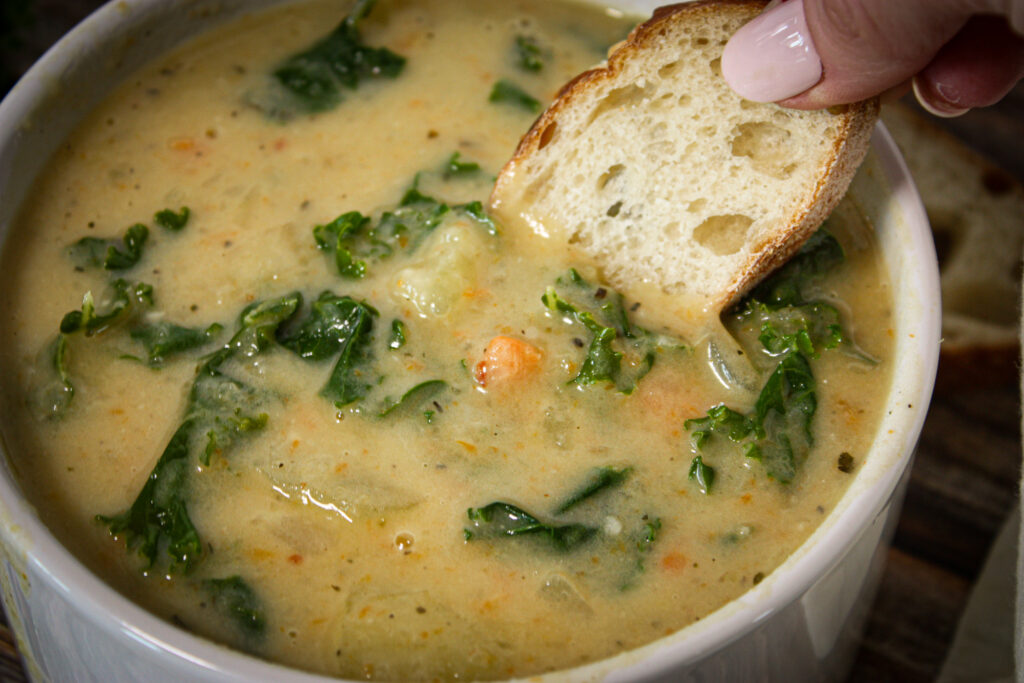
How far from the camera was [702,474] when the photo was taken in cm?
174

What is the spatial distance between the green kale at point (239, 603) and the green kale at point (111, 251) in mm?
680

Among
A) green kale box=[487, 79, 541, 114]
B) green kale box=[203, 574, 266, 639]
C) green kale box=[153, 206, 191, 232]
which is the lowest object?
green kale box=[203, 574, 266, 639]

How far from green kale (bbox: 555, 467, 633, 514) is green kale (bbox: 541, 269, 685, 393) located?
0.52 ft

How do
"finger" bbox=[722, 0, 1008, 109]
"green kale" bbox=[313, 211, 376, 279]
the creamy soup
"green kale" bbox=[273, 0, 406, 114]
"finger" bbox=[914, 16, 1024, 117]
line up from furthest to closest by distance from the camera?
1. "green kale" bbox=[273, 0, 406, 114]
2. "green kale" bbox=[313, 211, 376, 279]
3. "finger" bbox=[914, 16, 1024, 117]
4. the creamy soup
5. "finger" bbox=[722, 0, 1008, 109]

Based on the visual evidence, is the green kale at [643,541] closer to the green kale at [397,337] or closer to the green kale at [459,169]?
the green kale at [397,337]

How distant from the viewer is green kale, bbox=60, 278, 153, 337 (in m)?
1.87

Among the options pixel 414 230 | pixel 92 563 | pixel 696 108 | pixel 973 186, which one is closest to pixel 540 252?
pixel 414 230

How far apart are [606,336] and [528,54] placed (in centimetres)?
89

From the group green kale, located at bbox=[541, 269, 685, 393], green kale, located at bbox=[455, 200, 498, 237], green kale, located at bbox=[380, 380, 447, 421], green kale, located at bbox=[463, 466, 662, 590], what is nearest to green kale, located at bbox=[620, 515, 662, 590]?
green kale, located at bbox=[463, 466, 662, 590]

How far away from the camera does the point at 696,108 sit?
1.93m

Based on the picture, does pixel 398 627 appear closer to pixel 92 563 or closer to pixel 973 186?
pixel 92 563

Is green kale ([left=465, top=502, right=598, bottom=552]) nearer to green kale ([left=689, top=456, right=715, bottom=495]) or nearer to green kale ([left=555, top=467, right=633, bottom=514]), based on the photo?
green kale ([left=555, top=467, right=633, bottom=514])

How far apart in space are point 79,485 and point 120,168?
2.44 ft

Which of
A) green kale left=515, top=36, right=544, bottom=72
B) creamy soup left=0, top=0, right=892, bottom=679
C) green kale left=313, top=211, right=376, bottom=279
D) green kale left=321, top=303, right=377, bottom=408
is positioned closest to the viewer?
creamy soup left=0, top=0, right=892, bottom=679
